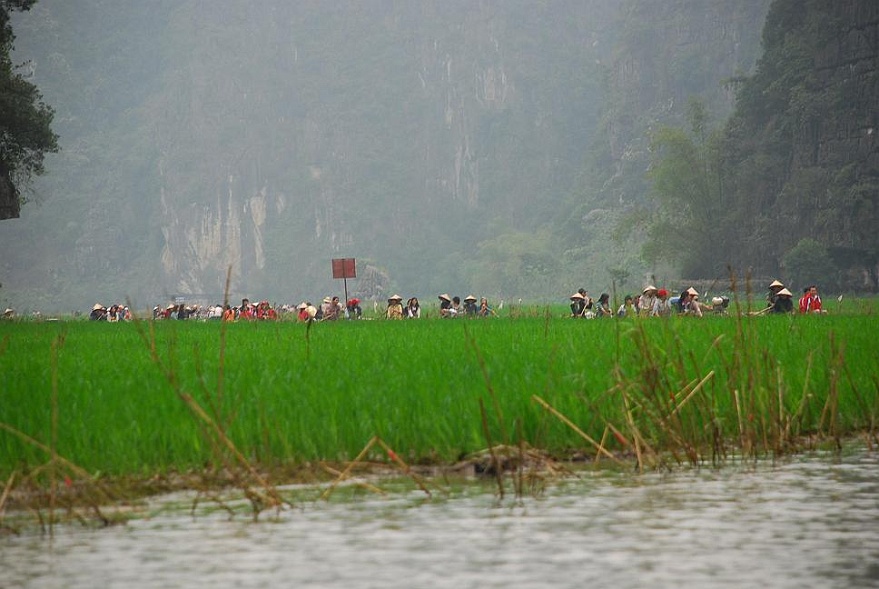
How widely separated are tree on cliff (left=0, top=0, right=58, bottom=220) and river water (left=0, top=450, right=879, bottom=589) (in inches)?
1123

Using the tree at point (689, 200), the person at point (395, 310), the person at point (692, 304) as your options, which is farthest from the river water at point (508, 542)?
the tree at point (689, 200)

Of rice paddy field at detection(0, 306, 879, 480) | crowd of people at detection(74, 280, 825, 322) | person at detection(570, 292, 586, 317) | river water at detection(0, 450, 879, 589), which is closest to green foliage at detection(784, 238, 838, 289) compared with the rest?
crowd of people at detection(74, 280, 825, 322)

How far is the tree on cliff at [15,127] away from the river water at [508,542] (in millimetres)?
28519

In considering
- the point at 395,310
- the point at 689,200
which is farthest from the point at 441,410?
the point at 689,200

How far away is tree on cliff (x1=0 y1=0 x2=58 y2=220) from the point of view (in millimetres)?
33875

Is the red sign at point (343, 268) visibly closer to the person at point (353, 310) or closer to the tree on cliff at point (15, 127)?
the person at point (353, 310)

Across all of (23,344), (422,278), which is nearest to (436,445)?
(23,344)

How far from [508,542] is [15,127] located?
1270 inches

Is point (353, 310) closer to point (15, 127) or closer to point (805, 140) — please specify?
point (15, 127)

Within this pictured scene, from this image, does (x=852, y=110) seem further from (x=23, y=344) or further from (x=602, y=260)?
(x=602, y=260)

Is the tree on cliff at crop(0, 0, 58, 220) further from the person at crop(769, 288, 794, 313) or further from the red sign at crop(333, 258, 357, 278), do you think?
the person at crop(769, 288, 794, 313)

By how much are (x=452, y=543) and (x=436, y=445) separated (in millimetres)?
2476

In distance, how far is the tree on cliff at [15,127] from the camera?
33.9 metres

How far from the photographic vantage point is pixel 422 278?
17212 centimetres
